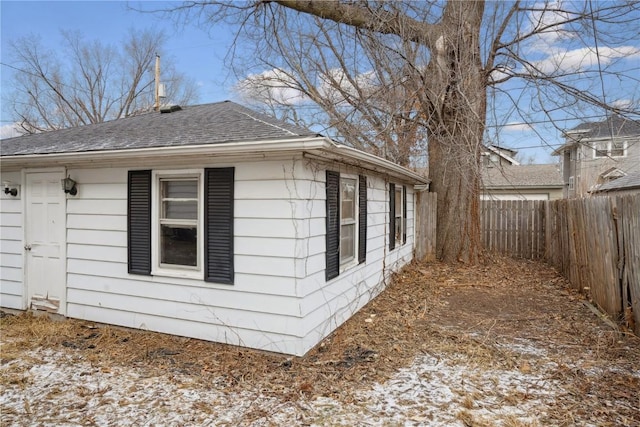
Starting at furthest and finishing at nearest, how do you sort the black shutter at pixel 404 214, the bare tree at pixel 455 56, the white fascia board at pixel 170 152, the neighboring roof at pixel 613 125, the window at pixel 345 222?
the black shutter at pixel 404 214 < the bare tree at pixel 455 56 < the neighboring roof at pixel 613 125 < the window at pixel 345 222 < the white fascia board at pixel 170 152

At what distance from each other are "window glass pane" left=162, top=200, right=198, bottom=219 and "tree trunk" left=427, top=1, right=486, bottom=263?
5.59m

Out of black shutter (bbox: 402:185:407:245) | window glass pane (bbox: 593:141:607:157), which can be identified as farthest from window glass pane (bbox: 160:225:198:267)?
window glass pane (bbox: 593:141:607:157)

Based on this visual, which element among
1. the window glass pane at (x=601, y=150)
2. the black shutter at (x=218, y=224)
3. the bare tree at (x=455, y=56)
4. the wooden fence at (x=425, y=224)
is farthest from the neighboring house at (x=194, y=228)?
the wooden fence at (x=425, y=224)

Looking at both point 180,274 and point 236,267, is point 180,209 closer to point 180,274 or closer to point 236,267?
point 180,274

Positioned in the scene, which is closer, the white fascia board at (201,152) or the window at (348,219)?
the white fascia board at (201,152)

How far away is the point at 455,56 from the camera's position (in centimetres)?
796

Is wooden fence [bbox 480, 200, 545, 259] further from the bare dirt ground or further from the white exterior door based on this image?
the white exterior door

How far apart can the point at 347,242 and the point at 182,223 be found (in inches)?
90.8

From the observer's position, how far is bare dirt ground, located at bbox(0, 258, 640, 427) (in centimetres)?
313

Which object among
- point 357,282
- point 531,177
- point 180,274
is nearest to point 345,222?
point 357,282

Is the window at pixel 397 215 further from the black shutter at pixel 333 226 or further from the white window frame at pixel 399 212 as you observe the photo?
the black shutter at pixel 333 226

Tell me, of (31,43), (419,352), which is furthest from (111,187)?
(31,43)

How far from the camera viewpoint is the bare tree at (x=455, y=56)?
25.8 feet

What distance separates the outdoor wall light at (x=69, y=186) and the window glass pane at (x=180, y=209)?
1429 millimetres
